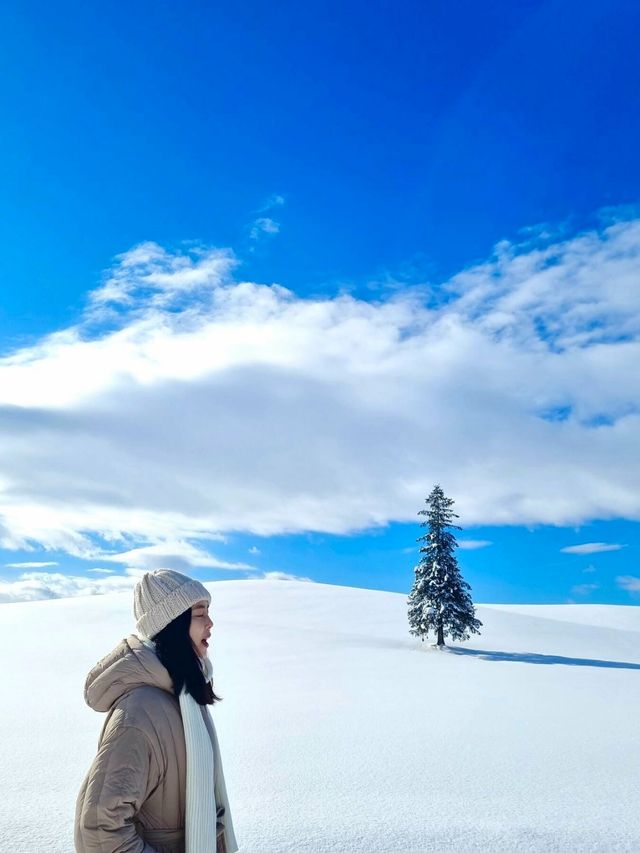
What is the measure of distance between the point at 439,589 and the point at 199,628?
97.5 ft

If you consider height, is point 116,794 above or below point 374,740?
above

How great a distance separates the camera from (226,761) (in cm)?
1102

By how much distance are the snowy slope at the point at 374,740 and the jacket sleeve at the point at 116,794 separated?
14.7 ft

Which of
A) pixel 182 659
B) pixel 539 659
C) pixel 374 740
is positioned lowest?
pixel 374 740

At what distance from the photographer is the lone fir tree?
31344 millimetres

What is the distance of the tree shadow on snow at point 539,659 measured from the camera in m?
27.6

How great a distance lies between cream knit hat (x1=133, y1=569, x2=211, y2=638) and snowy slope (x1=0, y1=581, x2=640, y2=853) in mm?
4631

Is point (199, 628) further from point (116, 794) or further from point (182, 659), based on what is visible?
point (116, 794)

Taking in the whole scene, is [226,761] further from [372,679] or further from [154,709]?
[372,679]

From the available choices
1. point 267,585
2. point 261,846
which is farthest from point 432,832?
point 267,585

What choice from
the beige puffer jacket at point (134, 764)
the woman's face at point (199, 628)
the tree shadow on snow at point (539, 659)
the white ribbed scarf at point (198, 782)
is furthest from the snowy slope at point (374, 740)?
the woman's face at point (199, 628)

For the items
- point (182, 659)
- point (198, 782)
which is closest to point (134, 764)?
point (198, 782)

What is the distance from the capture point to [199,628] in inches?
138

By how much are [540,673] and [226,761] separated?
1543cm
